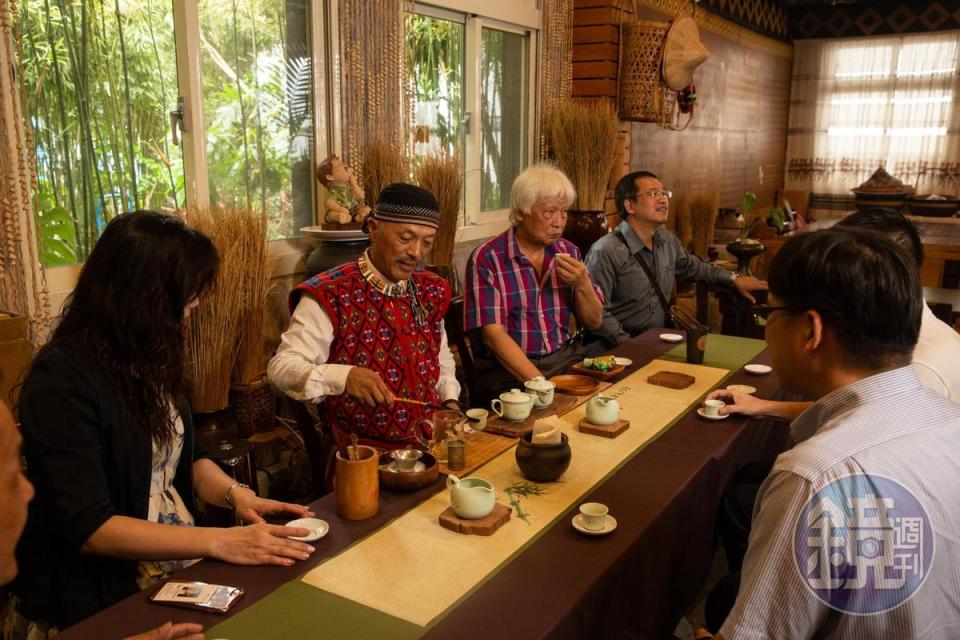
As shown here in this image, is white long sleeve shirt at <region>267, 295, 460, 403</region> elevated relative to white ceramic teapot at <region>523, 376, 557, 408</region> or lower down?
elevated

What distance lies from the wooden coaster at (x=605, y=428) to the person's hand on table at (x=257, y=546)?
90 centimetres

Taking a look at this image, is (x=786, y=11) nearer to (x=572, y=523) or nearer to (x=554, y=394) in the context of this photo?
(x=554, y=394)

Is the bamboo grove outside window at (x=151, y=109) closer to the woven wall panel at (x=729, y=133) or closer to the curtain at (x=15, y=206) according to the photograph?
the curtain at (x=15, y=206)

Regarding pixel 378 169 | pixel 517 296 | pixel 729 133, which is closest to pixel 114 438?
pixel 517 296

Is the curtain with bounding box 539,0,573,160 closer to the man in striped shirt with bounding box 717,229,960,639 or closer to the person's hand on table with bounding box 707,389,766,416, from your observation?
the person's hand on table with bounding box 707,389,766,416

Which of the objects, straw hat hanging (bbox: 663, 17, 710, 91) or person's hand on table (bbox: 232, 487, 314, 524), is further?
straw hat hanging (bbox: 663, 17, 710, 91)

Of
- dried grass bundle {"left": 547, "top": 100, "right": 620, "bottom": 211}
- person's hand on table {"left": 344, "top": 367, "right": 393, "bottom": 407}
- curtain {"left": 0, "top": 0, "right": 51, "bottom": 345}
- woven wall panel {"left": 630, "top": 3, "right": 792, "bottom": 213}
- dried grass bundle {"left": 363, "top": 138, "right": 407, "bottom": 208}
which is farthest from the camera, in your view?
woven wall panel {"left": 630, "top": 3, "right": 792, "bottom": 213}

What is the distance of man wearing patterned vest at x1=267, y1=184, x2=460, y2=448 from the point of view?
227 cm

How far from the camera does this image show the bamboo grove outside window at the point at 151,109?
8.39 ft

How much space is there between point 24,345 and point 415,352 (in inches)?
44.3

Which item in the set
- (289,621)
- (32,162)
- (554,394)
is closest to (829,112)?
(554,394)

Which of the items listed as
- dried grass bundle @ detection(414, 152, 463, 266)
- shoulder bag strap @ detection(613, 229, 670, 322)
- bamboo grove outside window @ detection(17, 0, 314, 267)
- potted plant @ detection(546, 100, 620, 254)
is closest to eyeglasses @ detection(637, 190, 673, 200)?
shoulder bag strap @ detection(613, 229, 670, 322)

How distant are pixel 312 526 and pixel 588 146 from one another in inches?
148

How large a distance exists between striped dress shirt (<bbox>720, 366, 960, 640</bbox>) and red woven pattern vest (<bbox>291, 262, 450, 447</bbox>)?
53.9 inches
